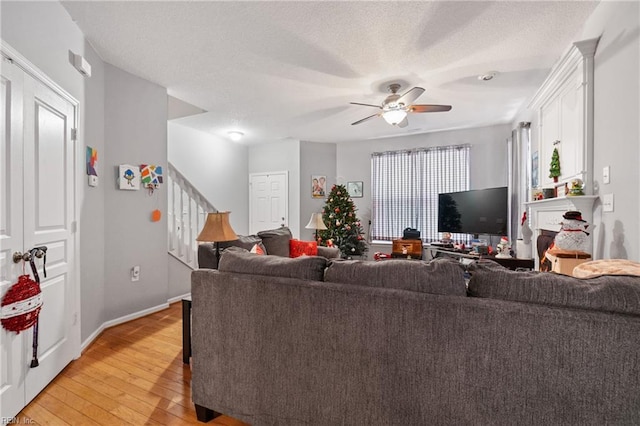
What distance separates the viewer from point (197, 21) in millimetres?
2418

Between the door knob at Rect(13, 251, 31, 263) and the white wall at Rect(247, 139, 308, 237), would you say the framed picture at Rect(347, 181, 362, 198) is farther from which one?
the door knob at Rect(13, 251, 31, 263)

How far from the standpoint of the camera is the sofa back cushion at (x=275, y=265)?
4.99 ft

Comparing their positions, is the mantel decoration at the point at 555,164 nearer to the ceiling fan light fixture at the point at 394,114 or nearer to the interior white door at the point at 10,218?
the ceiling fan light fixture at the point at 394,114

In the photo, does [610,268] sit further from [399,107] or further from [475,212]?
[475,212]

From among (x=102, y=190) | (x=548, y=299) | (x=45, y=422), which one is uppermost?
(x=102, y=190)

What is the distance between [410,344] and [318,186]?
5.32 m

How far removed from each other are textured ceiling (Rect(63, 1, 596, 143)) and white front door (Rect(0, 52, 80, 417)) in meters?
0.96

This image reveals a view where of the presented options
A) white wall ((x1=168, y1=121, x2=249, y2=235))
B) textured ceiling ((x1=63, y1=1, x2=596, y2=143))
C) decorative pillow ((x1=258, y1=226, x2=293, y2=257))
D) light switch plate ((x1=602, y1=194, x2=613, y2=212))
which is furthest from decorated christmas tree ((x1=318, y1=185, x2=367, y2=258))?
light switch plate ((x1=602, y1=194, x2=613, y2=212))

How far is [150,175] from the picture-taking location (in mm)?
3477

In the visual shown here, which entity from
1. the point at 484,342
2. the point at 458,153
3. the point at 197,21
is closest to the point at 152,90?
the point at 197,21

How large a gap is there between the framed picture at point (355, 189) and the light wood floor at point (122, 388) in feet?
14.5

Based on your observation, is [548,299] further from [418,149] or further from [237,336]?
[418,149]

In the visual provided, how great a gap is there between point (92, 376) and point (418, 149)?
5.67 meters

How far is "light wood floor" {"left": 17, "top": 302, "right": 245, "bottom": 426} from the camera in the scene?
1742 mm
